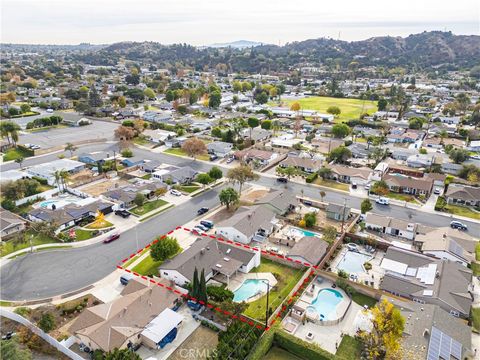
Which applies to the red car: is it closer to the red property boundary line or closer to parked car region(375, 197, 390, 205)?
the red property boundary line

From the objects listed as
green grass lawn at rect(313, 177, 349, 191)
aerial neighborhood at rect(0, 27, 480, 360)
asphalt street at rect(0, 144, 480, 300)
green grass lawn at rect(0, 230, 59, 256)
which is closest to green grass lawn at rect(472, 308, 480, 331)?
aerial neighborhood at rect(0, 27, 480, 360)

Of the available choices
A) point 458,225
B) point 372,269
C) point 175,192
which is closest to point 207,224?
point 175,192

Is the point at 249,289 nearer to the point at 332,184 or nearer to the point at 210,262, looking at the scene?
the point at 210,262

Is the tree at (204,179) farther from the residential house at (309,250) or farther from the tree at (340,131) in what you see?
the tree at (340,131)

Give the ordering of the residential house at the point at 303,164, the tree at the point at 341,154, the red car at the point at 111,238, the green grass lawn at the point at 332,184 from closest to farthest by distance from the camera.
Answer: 1. the red car at the point at 111,238
2. the green grass lawn at the point at 332,184
3. the residential house at the point at 303,164
4. the tree at the point at 341,154

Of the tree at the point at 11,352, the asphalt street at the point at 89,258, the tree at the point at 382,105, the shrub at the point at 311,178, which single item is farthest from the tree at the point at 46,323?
the tree at the point at 382,105

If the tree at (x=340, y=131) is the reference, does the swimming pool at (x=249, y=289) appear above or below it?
below
